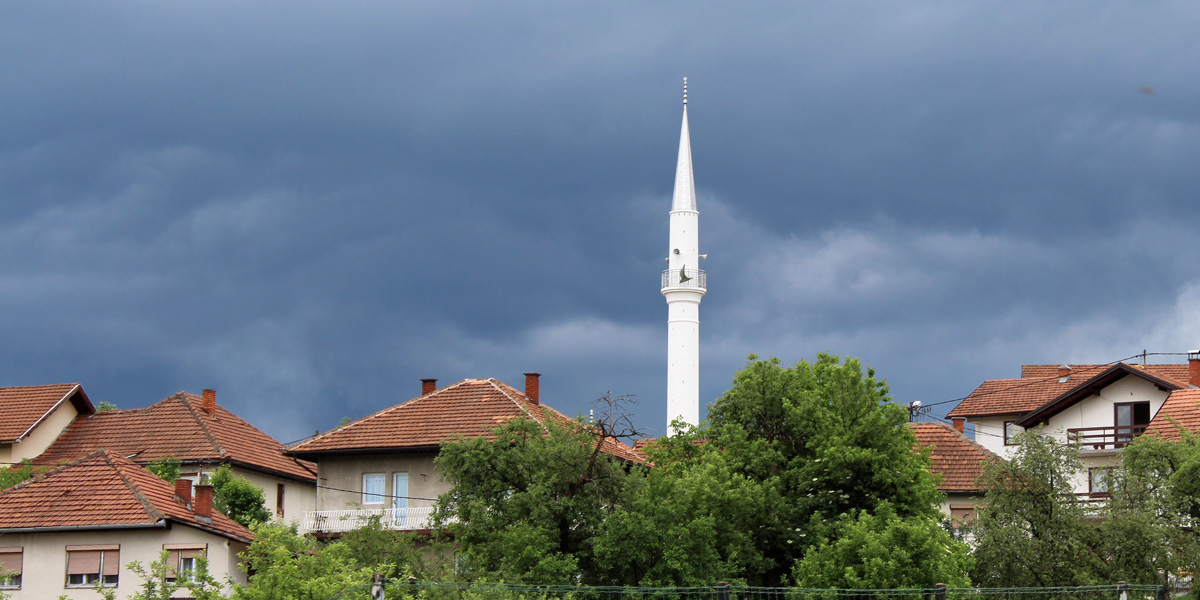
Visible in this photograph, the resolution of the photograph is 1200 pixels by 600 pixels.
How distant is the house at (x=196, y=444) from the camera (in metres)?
50.1

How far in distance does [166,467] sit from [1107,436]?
34807mm

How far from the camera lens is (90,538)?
38.1 metres

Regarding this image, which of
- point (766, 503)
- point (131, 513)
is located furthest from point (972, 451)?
point (131, 513)

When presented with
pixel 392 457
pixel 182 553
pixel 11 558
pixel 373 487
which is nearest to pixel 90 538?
pixel 11 558

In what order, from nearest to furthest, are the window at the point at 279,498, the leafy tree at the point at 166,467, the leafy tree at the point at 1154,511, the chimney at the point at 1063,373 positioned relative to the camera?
the leafy tree at the point at 1154,511 → the leafy tree at the point at 166,467 → the window at the point at 279,498 → the chimney at the point at 1063,373

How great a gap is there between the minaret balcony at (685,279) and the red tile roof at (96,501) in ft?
133

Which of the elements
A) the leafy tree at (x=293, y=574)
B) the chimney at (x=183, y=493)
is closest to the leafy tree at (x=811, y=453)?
the leafy tree at (x=293, y=574)

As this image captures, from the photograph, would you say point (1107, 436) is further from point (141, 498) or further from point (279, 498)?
point (141, 498)

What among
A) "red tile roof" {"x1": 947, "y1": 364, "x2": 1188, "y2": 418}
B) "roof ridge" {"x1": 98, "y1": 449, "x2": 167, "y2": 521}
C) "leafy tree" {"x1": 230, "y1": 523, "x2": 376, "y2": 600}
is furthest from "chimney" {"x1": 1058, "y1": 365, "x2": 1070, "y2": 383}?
"leafy tree" {"x1": 230, "y1": 523, "x2": 376, "y2": 600}

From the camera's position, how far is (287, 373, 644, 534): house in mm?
42844

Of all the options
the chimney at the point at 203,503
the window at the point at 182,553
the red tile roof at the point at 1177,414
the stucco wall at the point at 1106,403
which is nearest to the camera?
the window at the point at 182,553

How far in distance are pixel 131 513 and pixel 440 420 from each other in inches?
406

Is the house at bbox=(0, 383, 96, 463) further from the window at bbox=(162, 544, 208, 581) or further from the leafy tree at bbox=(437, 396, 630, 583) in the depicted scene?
the leafy tree at bbox=(437, 396, 630, 583)

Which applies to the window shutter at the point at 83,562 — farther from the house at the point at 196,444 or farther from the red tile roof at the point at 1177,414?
the red tile roof at the point at 1177,414
